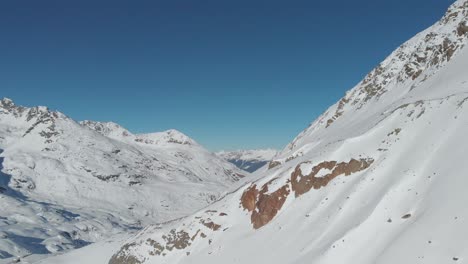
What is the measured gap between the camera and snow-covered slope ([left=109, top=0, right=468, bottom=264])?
74.6 feet

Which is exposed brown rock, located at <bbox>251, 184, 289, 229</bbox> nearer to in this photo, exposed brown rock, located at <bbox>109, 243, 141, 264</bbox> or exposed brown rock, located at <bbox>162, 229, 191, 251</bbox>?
exposed brown rock, located at <bbox>162, 229, 191, 251</bbox>

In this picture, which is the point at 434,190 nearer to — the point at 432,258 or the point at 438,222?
the point at 438,222

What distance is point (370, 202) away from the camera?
28875 mm

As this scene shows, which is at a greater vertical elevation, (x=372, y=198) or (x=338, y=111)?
(x=338, y=111)

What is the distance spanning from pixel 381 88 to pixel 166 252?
1702 inches

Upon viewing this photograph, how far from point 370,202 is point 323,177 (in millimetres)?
8896

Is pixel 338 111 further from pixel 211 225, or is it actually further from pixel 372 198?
pixel 372 198

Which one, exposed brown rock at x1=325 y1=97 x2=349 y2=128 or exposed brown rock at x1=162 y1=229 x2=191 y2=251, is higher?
exposed brown rock at x1=325 y1=97 x2=349 y2=128

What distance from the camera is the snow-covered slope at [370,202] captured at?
896 inches

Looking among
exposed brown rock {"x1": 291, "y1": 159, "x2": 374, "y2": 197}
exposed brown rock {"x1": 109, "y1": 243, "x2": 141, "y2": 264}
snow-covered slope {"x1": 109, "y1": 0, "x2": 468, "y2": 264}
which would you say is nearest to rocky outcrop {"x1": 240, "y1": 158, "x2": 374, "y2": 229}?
exposed brown rock {"x1": 291, "y1": 159, "x2": 374, "y2": 197}

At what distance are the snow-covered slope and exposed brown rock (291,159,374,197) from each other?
0.10 meters

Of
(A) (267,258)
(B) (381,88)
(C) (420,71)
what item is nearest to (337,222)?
(A) (267,258)

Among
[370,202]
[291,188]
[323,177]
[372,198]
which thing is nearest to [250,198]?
[291,188]

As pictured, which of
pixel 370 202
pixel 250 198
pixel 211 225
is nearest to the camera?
pixel 370 202
